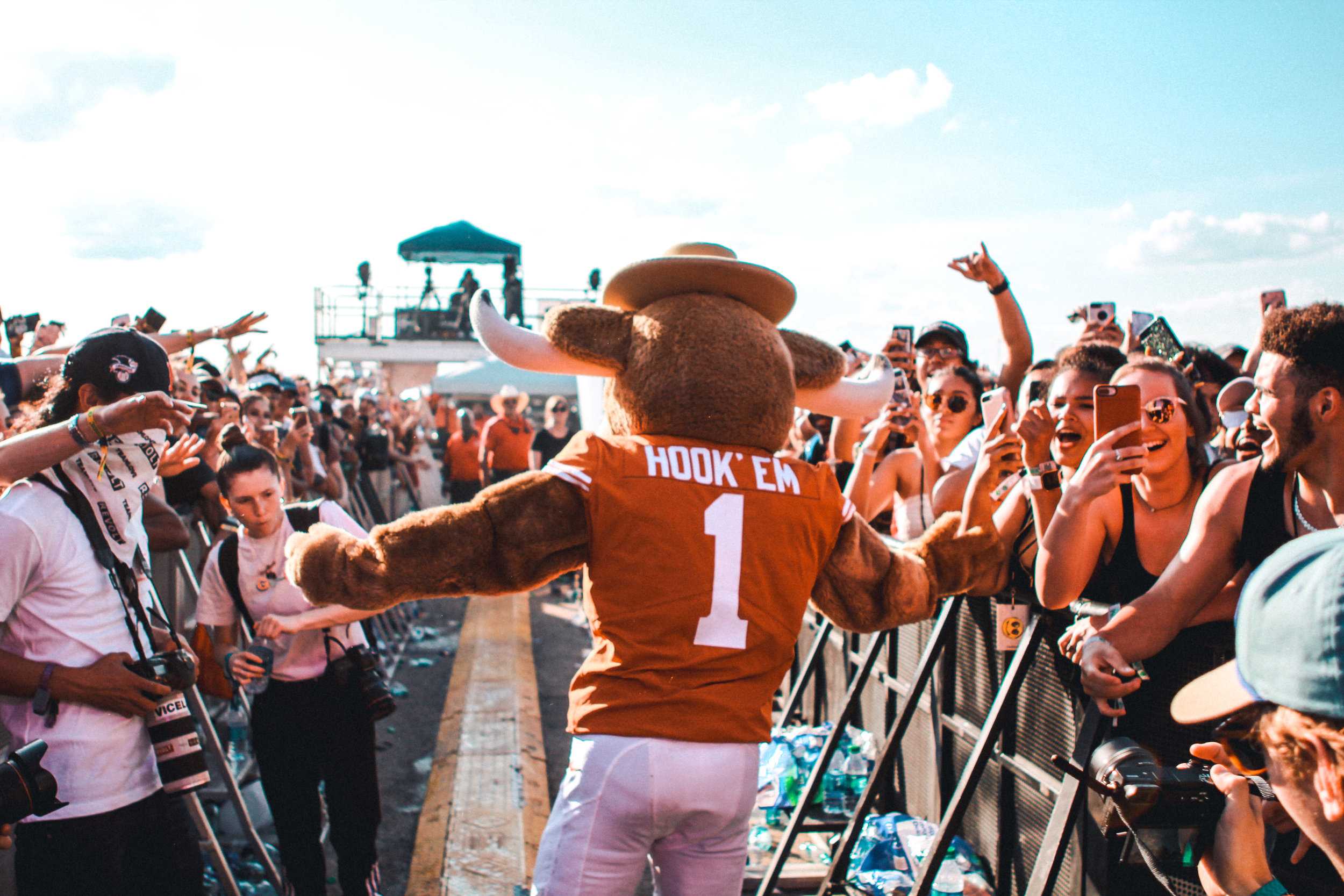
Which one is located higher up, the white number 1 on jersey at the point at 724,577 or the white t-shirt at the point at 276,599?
the white number 1 on jersey at the point at 724,577

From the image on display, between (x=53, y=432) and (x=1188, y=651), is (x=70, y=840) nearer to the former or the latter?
(x=53, y=432)

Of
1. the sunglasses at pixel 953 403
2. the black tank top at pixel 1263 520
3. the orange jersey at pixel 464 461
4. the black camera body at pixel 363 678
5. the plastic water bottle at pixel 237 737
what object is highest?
the sunglasses at pixel 953 403

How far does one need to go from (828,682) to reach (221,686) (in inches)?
124

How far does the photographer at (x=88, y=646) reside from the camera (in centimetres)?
278

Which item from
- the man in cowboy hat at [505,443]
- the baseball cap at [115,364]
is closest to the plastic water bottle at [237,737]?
the baseball cap at [115,364]

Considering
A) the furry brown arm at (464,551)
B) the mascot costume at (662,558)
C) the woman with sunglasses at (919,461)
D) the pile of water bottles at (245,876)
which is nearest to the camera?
the mascot costume at (662,558)

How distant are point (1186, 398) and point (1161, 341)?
1719mm

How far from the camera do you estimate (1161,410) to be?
2.76 m

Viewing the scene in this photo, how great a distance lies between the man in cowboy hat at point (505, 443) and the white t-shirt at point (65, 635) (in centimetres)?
855

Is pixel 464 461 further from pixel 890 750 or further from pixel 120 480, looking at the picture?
pixel 890 750

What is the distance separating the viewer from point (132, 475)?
10.1ft

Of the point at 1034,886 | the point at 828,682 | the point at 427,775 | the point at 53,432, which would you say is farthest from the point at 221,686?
the point at 828,682

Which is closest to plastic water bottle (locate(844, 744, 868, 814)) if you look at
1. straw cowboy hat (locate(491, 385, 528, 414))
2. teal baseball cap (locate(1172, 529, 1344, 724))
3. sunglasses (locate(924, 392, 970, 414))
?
sunglasses (locate(924, 392, 970, 414))

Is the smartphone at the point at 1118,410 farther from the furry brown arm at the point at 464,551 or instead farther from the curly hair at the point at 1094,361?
the furry brown arm at the point at 464,551
